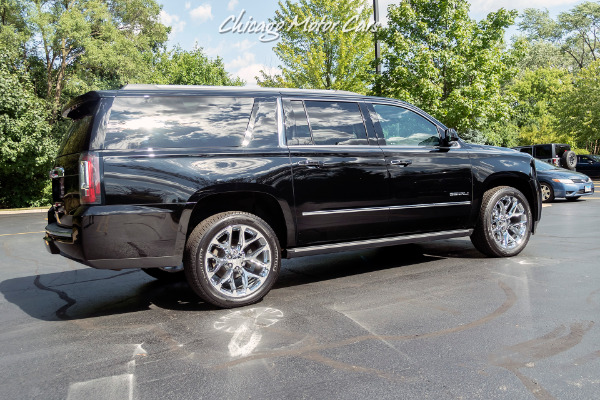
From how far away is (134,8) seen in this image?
109 feet

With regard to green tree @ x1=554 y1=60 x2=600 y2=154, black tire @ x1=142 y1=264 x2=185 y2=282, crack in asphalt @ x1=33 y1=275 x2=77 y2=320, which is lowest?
crack in asphalt @ x1=33 y1=275 x2=77 y2=320

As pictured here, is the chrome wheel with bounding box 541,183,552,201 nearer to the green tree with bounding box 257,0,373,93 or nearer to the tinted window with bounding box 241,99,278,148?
the green tree with bounding box 257,0,373,93

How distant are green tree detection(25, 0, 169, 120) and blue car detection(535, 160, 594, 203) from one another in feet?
73.6

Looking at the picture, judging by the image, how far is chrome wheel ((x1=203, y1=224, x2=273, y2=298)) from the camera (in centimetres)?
422

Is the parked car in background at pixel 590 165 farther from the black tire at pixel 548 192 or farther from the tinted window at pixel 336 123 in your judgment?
the tinted window at pixel 336 123

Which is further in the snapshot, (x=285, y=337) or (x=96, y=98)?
(x=96, y=98)

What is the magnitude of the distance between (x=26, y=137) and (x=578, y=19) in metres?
57.7

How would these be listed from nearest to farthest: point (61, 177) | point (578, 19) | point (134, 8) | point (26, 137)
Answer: point (61, 177) < point (26, 137) < point (134, 8) < point (578, 19)

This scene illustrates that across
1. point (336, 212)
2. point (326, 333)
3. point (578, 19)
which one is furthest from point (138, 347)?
point (578, 19)

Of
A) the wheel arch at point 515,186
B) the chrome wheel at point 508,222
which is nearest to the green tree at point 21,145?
the wheel arch at point 515,186

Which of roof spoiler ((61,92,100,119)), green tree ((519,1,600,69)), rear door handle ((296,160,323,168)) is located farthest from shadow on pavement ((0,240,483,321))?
green tree ((519,1,600,69))

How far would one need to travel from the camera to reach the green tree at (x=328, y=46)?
20.2 metres

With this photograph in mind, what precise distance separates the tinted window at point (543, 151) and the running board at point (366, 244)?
17.3 m

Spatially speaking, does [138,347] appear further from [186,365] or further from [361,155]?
[361,155]
